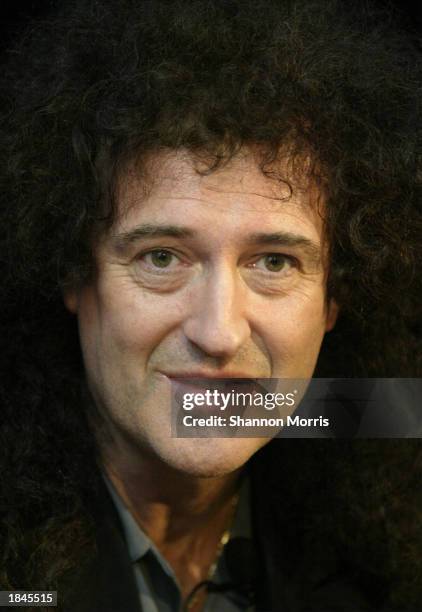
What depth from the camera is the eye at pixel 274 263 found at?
1.54 metres

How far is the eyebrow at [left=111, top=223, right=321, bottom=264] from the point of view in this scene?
148 cm

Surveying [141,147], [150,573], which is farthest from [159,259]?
[150,573]

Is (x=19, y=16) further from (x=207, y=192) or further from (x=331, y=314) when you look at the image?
(x=331, y=314)

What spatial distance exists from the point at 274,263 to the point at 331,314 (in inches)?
8.1

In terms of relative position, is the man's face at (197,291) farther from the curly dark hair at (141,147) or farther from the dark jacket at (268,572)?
the dark jacket at (268,572)

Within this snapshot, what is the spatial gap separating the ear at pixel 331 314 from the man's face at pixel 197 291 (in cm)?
10

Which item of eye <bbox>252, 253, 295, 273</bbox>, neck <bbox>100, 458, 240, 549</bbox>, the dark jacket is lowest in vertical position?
the dark jacket

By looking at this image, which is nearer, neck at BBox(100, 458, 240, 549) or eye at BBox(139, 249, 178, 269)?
eye at BBox(139, 249, 178, 269)

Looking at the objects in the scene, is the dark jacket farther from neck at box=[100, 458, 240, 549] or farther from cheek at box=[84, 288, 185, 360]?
cheek at box=[84, 288, 185, 360]

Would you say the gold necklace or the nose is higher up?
the nose

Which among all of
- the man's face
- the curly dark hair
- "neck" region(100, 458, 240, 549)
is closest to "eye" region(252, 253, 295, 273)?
the man's face

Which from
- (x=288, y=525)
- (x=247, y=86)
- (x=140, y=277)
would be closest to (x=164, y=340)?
(x=140, y=277)

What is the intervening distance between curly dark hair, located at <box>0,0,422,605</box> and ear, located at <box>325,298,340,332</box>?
0.07ft

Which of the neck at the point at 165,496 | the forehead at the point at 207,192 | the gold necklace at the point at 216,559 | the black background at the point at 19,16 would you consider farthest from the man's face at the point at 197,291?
the black background at the point at 19,16
